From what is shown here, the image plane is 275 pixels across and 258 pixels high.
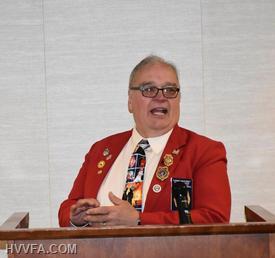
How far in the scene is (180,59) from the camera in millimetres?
4234

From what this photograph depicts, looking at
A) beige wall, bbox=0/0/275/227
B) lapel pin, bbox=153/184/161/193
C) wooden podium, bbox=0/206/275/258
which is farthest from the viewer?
beige wall, bbox=0/0/275/227

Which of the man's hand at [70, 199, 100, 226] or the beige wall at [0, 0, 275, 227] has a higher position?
the beige wall at [0, 0, 275, 227]

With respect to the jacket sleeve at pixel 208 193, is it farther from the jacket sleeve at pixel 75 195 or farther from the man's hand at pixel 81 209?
the jacket sleeve at pixel 75 195

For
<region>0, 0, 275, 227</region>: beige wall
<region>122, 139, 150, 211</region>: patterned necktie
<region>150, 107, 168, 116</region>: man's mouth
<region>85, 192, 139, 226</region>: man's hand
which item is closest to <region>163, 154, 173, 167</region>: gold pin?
<region>122, 139, 150, 211</region>: patterned necktie

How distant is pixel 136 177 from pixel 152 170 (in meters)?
0.07

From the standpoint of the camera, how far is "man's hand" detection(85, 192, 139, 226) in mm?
2041

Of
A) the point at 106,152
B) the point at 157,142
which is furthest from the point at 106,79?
the point at 157,142

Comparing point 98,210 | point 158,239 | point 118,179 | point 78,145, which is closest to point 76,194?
point 118,179

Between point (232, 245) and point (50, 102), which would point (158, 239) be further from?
point (50, 102)

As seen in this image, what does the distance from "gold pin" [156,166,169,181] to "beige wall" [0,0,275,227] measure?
73.8 inches

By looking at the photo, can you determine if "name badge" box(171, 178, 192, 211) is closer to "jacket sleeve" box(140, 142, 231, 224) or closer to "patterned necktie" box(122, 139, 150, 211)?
"jacket sleeve" box(140, 142, 231, 224)

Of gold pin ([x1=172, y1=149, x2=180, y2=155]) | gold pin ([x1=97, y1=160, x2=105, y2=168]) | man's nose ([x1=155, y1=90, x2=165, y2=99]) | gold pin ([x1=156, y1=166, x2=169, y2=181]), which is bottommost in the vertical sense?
gold pin ([x1=156, y1=166, x2=169, y2=181])

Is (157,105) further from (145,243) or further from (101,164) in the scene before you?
(145,243)

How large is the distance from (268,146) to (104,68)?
131cm
